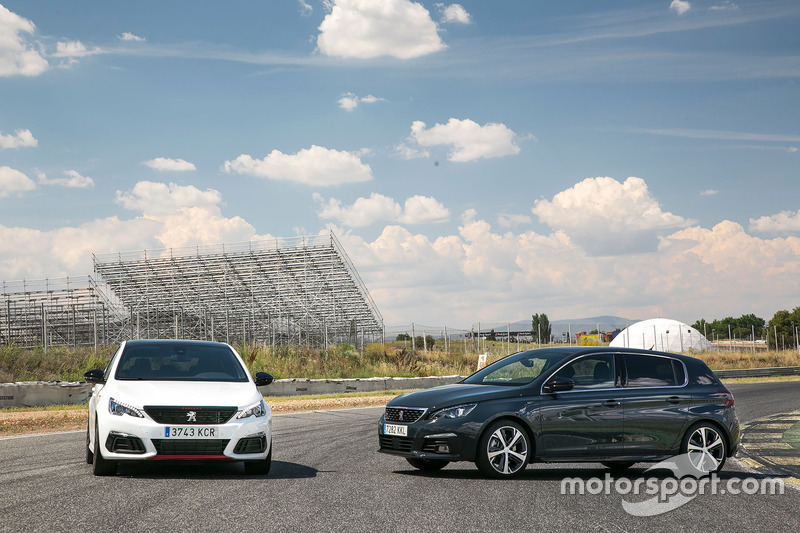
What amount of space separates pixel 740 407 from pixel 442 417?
15578 millimetres

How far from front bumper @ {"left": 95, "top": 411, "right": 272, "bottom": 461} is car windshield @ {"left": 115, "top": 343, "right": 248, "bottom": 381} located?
103 cm

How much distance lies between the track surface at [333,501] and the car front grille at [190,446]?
1.07 feet

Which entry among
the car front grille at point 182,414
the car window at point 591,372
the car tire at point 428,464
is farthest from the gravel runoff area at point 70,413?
the car window at point 591,372

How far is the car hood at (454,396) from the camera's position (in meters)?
9.68

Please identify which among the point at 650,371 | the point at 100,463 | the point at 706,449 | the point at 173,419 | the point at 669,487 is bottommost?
the point at 669,487

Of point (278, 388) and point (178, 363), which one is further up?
point (178, 363)

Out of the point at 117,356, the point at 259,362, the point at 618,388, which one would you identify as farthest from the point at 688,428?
the point at 259,362

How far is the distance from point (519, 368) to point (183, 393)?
13.5 feet

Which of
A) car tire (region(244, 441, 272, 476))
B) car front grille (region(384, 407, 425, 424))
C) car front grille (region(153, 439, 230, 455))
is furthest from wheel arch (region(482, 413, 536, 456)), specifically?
car front grille (region(153, 439, 230, 455))

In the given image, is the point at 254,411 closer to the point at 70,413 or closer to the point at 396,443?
the point at 396,443

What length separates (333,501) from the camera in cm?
795

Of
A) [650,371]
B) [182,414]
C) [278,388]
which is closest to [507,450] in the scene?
[650,371]

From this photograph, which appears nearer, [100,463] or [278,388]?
[100,463]

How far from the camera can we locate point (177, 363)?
10523 mm
